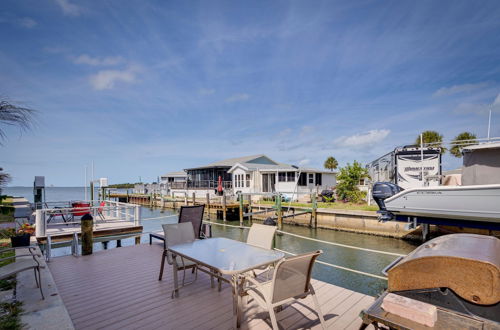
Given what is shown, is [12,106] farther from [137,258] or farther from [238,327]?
[238,327]

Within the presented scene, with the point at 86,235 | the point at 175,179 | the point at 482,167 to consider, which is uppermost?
the point at 482,167

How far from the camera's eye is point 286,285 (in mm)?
2518

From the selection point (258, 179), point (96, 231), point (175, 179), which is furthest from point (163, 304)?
point (175, 179)

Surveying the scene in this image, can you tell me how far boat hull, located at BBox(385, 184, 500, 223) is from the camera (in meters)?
6.62

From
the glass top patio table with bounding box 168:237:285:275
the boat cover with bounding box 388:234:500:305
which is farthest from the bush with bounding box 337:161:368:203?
the boat cover with bounding box 388:234:500:305

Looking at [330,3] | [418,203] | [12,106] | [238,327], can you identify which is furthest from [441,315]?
[330,3]

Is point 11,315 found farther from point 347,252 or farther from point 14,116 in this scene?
point 347,252

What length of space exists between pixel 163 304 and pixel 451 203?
7987mm

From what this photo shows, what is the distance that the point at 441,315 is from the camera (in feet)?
5.29

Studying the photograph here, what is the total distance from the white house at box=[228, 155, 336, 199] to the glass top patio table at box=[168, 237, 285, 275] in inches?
683

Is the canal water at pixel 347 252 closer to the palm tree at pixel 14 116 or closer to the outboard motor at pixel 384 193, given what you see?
the outboard motor at pixel 384 193

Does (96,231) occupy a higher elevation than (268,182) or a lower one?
lower

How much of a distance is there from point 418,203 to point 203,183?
27.6 meters

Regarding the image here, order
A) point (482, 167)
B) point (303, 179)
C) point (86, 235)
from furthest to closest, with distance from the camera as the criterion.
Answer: point (303, 179), point (482, 167), point (86, 235)
